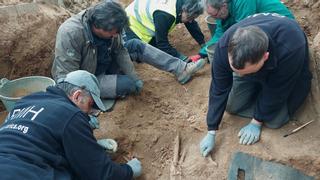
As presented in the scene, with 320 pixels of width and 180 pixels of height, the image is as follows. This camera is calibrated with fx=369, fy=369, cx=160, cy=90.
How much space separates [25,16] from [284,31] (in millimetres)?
3093

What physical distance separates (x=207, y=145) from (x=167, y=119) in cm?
75

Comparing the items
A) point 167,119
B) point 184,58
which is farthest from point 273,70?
point 184,58

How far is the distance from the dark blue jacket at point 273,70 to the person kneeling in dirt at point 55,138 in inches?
42.4

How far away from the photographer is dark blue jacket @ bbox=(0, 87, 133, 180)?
2.26m

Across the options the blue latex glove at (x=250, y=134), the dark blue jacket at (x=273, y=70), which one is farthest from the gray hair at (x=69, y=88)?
the blue latex glove at (x=250, y=134)

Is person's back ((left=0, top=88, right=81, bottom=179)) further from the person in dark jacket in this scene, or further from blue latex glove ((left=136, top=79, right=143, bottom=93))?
the person in dark jacket

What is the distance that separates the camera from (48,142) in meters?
2.37

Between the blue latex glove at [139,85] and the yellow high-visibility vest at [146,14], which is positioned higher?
the yellow high-visibility vest at [146,14]

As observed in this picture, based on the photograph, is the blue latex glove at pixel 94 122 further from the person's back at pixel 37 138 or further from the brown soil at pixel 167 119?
the person's back at pixel 37 138

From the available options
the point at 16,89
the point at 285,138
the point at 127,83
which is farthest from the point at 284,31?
the point at 16,89

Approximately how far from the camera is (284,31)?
299 cm

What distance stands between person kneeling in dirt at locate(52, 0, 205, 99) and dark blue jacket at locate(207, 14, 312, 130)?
1.11 metres

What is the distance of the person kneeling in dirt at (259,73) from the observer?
8.86 ft

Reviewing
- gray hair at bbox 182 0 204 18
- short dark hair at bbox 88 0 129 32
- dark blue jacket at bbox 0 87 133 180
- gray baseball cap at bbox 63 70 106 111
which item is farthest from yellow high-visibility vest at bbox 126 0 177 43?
dark blue jacket at bbox 0 87 133 180
